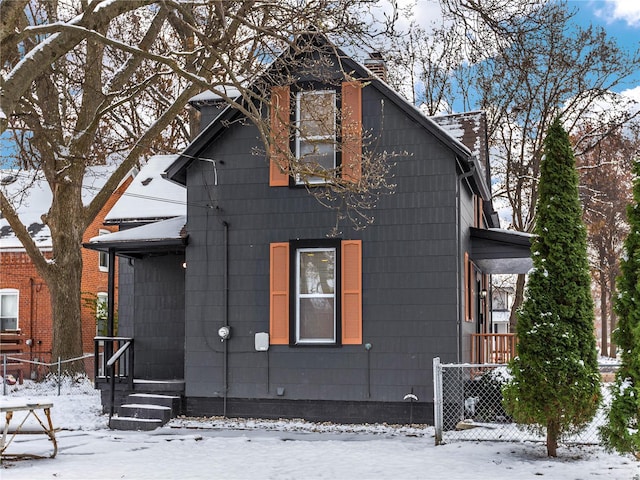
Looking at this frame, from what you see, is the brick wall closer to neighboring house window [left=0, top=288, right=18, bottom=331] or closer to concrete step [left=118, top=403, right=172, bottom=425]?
neighboring house window [left=0, top=288, right=18, bottom=331]

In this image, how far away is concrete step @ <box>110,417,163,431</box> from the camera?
12.6m

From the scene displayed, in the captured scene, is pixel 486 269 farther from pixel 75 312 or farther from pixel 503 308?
pixel 503 308

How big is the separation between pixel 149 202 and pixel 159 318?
310cm

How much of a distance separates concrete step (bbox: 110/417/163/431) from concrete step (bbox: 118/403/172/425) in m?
0.16

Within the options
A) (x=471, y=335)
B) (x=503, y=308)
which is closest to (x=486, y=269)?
(x=471, y=335)

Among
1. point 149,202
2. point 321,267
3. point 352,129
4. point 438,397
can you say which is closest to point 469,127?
point 352,129

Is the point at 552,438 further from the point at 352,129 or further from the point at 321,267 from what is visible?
the point at 352,129

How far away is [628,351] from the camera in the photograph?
8.80 meters

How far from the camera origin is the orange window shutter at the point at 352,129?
13133 millimetres

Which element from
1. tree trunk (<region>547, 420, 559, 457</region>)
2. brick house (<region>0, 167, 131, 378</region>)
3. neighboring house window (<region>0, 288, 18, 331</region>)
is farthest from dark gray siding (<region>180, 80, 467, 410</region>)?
neighboring house window (<region>0, 288, 18, 331</region>)

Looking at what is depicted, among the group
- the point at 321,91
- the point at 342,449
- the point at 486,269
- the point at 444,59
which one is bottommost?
the point at 342,449

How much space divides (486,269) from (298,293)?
20.0ft

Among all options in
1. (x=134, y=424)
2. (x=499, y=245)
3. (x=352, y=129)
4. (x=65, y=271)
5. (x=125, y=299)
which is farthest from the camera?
(x=65, y=271)

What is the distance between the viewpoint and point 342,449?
10523mm
